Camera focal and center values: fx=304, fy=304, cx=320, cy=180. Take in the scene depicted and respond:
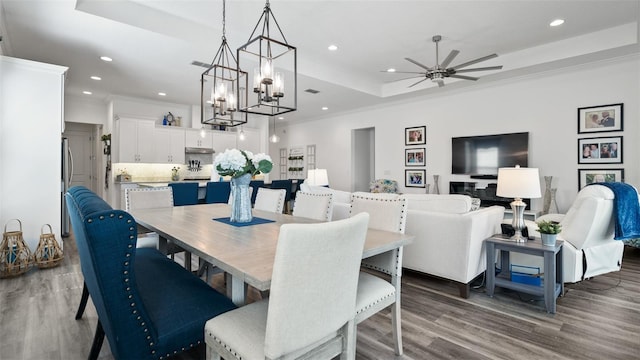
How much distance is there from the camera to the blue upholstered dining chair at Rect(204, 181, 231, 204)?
15.8ft

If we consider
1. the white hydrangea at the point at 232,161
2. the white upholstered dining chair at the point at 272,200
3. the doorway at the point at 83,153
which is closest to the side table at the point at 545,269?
the white upholstered dining chair at the point at 272,200

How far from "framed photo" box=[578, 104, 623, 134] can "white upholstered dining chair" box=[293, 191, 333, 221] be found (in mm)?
4462

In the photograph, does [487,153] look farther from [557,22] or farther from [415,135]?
[557,22]

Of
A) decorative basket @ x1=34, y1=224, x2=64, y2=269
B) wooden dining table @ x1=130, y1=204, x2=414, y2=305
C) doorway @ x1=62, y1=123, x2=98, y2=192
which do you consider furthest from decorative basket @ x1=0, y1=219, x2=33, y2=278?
doorway @ x1=62, y1=123, x2=98, y2=192

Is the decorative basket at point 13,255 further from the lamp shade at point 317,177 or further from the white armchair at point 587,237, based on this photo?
the white armchair at point 587,237

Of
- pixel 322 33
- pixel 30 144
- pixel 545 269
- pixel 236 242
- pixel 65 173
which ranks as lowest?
pixel 545 269

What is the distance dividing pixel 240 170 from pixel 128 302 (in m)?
1.10

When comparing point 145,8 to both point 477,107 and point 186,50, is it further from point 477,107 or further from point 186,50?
point 477,107

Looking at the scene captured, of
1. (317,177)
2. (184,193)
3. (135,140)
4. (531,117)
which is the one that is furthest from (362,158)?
(135,140)

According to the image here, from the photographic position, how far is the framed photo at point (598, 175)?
13.9ft

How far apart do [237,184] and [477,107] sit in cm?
512

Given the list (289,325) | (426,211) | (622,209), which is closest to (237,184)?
(289,325)

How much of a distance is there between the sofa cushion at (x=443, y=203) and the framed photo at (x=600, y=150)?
10.4 feet

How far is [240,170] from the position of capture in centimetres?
208
